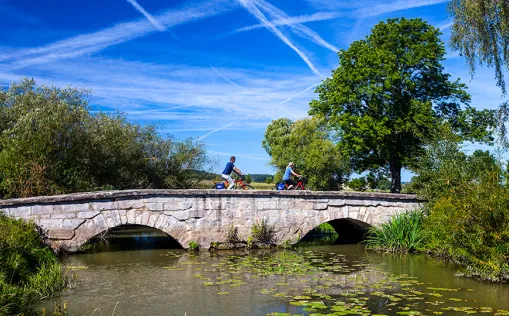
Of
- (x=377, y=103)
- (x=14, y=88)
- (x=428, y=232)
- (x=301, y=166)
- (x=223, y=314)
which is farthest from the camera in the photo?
(x=301, y=166)

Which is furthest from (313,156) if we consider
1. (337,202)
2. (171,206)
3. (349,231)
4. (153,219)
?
(153,219)

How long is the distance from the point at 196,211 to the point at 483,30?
8.98m

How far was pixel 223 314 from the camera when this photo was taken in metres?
7.30

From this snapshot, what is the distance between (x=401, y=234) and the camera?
14.3 metres

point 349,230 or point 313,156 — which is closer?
point 349,230

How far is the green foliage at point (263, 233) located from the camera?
1446 centimetres

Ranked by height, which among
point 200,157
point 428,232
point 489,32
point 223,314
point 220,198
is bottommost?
point 223,314

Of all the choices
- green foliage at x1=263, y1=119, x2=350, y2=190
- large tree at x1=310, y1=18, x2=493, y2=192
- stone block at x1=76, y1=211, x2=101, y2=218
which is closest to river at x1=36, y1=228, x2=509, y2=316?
stone block at x1=76, y1=211, x2=101, y2=218

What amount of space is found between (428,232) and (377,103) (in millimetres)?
11409

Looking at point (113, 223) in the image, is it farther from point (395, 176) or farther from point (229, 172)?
point (395, 176)

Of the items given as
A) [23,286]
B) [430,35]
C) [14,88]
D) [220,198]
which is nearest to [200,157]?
[14,88]

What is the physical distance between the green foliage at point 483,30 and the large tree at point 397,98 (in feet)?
32.3

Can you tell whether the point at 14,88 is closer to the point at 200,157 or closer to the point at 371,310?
the point at 200,157

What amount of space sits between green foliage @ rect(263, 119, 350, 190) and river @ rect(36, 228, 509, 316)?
1758 cm
